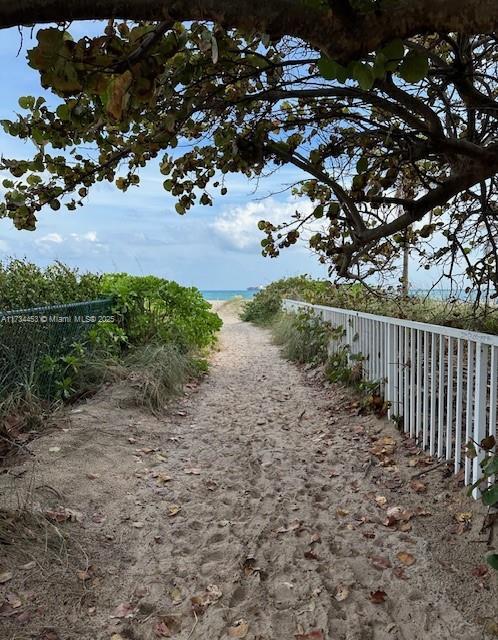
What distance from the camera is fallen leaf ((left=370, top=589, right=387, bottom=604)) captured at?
2.47 m

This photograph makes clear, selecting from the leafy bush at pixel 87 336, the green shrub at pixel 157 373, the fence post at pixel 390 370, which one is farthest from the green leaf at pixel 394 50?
the green shrub at pixel 157 373

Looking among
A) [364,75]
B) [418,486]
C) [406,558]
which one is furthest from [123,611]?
[364,75]


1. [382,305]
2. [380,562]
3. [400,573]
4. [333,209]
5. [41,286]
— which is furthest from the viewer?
[382,305]

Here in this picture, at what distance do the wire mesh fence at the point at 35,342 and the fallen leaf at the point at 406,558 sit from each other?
380 centimetres

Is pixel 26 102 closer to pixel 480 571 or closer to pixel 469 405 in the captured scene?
pixel 469 405

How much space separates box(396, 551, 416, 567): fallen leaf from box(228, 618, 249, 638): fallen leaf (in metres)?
1.04

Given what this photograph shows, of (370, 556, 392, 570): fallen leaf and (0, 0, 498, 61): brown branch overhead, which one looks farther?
(370, 556, 392, 570): fallen leaf

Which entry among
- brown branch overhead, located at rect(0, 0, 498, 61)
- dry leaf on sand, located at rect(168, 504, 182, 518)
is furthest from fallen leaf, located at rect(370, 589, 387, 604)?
brown branch overhead, located at rect(0, 0, 498, 61)

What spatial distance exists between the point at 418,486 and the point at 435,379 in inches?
36.5

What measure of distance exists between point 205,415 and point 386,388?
2.25 metres

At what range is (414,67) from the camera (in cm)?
174

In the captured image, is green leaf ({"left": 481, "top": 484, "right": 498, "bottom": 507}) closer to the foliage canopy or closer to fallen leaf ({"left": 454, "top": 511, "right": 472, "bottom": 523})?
fallen leaf ({"left": 454, "top": 511, "right": 472, "bottom": 523})

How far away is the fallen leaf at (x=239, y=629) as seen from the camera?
89.0 inches

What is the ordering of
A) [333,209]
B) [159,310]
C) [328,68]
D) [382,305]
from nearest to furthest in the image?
[328,68], [333,209], [382,305], [159,310]
